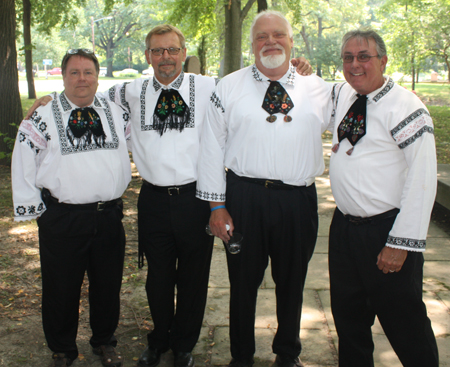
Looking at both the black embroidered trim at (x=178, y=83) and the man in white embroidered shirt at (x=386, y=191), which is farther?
the black embroidered trim at (x=178, y=83)

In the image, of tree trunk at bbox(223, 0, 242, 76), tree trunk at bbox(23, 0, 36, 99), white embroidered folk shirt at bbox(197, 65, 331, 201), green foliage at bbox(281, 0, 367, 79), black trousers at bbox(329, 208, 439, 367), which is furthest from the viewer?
green foliage at bbox(281, 0, 367, 79)

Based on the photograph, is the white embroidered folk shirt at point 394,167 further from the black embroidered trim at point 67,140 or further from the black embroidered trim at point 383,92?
the black embroidered trim at point 67,140

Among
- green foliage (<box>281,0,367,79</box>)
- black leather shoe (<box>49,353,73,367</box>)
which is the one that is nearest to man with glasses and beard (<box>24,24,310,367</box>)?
black leather shoe (<box>49,353,73,367</box>)

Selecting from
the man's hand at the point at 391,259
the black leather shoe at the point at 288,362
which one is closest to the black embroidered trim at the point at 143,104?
the man's hand at the point at 391,259

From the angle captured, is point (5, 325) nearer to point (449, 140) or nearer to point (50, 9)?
point (449, 140)

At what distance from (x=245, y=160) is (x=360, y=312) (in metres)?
1.13

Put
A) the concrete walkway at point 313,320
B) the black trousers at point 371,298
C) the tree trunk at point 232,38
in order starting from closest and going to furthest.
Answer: the black trousers at point 371,298 < the concrete walkway at point 313,320 < the tree trunk at point 232,38

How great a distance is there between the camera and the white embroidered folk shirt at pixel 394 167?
2389 mm

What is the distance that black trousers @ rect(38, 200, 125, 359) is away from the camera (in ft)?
9.58

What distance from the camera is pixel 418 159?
2.37 m

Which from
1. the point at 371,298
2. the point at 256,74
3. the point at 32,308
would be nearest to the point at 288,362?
the point at 371,298

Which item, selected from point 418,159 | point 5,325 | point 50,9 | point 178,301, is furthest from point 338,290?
point 50,9

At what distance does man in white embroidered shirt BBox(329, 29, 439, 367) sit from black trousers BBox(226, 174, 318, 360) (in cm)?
30

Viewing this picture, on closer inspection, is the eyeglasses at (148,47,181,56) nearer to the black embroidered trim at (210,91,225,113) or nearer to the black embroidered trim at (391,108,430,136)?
Result: the black embroidered trim at (210,91,225,113)
